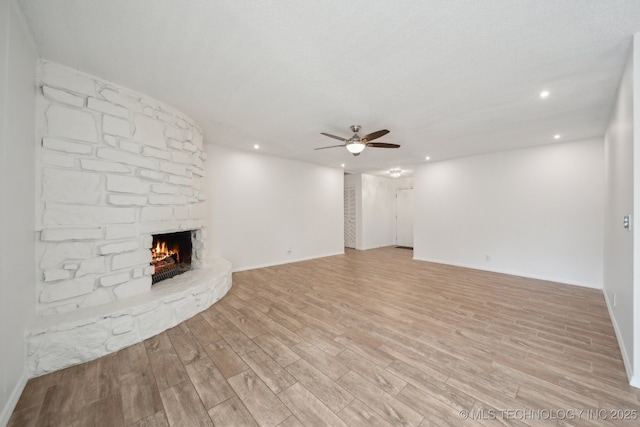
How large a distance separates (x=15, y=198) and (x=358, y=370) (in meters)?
2.80

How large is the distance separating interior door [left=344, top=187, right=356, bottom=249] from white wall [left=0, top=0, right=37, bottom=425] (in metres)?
6.92

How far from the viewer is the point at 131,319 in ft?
7.29

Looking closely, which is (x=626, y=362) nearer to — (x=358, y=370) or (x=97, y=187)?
(x=358, y=370)

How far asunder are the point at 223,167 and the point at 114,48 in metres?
2.78

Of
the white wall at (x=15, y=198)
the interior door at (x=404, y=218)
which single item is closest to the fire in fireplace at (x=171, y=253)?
the white wall at (x=15, y=198)

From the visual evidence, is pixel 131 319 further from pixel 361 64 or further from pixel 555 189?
pixel 555 189

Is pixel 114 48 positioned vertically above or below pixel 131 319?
above

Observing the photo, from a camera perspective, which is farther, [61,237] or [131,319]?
[131,319]

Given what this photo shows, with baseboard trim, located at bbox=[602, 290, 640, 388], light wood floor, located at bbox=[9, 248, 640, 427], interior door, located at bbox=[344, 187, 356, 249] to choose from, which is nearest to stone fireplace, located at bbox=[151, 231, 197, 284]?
light wood floor, located at bbox=[9, 248, 640, 427]

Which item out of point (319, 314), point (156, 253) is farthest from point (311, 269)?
point (156, 253)

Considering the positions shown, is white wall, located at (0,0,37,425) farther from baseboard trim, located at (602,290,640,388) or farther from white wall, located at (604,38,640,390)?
white wall, located at (604,38,640,390)

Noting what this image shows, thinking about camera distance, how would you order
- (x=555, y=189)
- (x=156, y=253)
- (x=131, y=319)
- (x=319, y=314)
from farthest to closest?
(x=555, y=189) < (x=156, y=253) < (x=319, y=314) < (x=131, y=319)

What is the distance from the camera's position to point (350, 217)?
26.2 ft

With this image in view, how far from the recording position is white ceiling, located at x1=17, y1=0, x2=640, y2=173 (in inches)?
59.9
